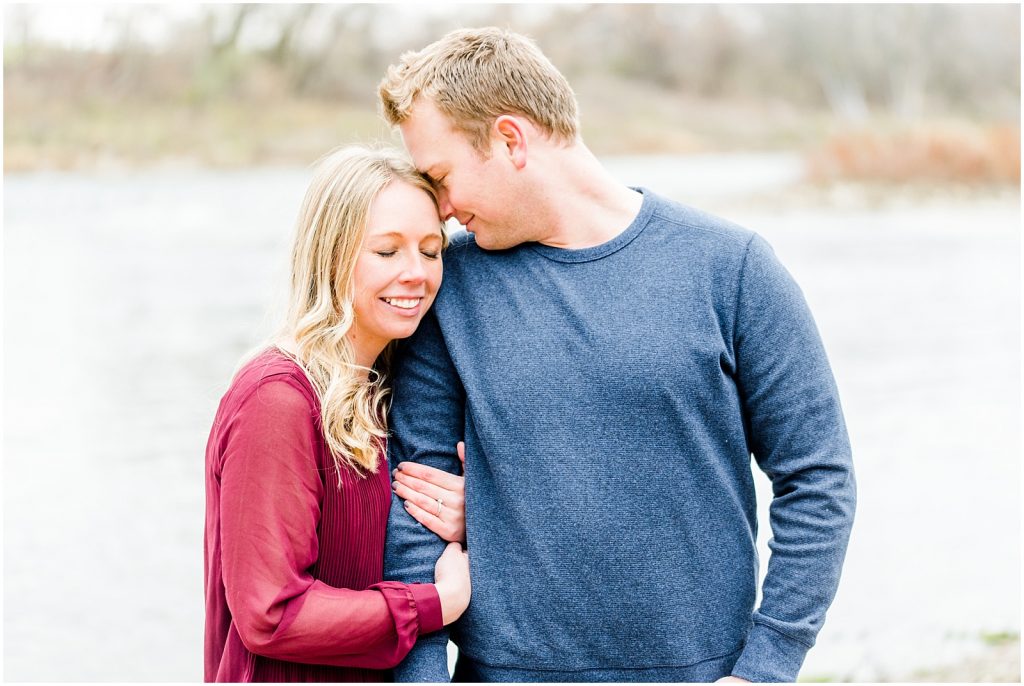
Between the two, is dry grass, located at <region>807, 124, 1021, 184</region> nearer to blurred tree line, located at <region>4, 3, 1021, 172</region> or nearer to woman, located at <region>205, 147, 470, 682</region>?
blurred tree line, located at <region>4, 3, 1021, 172</region>

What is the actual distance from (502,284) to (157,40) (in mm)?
6011

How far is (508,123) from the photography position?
1.27 m

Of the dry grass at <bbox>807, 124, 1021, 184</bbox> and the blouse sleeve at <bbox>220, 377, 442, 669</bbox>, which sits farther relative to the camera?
the dry grass at <bbox>807, 124, 1021, 184</bbox>

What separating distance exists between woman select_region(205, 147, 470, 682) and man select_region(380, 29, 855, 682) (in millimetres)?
50

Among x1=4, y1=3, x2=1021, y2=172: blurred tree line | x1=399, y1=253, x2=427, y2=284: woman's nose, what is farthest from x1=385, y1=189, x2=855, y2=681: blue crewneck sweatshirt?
x1=4, y1=3, x2=1021, y2=172: blurred tree line

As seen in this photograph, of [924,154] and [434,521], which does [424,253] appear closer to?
[434,521]

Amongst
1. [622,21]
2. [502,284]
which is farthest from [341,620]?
[622,21]

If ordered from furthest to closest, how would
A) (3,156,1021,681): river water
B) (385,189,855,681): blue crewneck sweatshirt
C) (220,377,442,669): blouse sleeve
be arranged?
(3,156,1021,681): river water
(385,189,855,681): blue crewneck sweatshirt
(220,377,442,669): blouse sleeve

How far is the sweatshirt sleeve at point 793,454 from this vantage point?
119 centimetres

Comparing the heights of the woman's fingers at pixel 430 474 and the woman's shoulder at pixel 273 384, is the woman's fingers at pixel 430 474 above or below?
below

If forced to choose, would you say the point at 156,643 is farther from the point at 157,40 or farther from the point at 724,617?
the point at 157,40

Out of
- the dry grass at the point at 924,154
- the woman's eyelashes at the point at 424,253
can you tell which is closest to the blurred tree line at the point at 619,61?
the dry grass at the point at 924,154

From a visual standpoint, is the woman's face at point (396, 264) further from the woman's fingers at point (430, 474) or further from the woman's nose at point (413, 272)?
the woman's fingers at point (430, 474)

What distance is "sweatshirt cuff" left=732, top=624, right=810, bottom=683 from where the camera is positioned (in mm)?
1193
